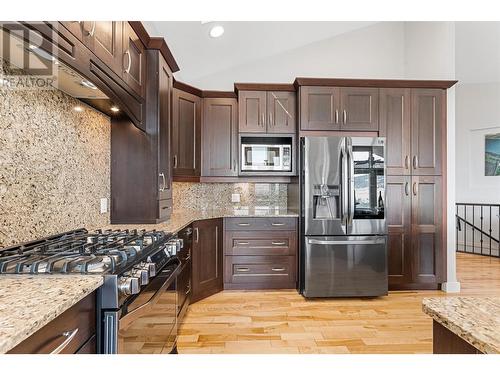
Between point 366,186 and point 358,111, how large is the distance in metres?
0.87

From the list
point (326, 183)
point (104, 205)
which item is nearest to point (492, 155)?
point (326, 183)

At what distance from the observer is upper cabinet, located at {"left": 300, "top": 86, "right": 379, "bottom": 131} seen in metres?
3.48

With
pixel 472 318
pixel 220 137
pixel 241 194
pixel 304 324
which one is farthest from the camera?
pixel 241 194

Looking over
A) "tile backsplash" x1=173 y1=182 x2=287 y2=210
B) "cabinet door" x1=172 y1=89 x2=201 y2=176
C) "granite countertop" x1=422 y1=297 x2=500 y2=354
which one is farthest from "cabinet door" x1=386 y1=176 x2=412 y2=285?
"granite countertop" x1=422 y1=297 x2=500 y2=354

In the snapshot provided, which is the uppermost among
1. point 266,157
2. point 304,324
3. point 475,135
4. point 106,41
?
point 475,135

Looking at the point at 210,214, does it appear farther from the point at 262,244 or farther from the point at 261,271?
the point at 261,271

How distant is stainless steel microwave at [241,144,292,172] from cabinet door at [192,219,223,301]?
2.59ft

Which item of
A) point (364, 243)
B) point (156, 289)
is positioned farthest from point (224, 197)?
point (156, 289)

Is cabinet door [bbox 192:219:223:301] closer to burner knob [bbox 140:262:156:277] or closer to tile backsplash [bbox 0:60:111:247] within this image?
tile backsplash [bbox 0:60:111:247]

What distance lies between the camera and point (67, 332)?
85 centimetres

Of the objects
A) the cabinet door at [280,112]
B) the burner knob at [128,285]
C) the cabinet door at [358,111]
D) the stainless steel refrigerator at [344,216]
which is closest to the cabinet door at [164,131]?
the cabinet door at [280,112]

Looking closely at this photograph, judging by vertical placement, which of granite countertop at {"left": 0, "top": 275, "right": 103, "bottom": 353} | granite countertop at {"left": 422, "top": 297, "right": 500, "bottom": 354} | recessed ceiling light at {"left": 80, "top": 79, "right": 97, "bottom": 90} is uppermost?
recessed ceiling light at {"left": 80, "top": 79, "right": 97, "bottom": 90}

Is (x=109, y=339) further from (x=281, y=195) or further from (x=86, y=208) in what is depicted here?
(x=281, y=195)
